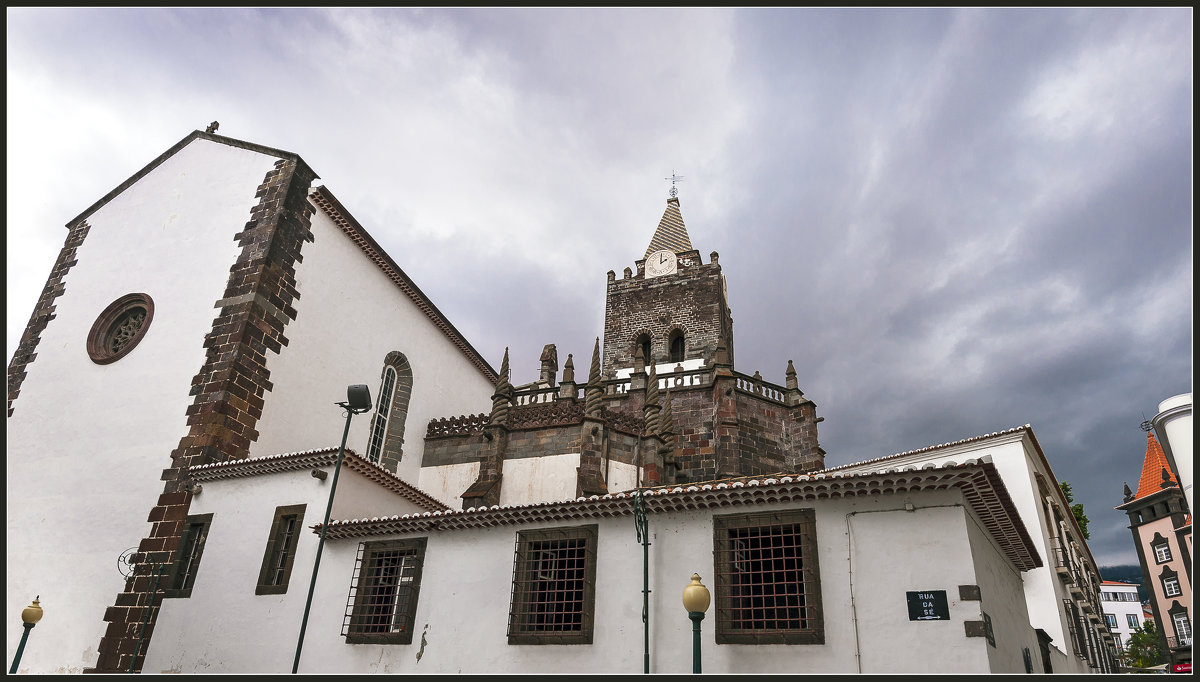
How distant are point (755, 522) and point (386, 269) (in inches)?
645

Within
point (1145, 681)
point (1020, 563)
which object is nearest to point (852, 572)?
point (1145, 681)

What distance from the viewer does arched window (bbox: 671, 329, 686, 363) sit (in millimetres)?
33156

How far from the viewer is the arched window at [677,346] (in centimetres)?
3316

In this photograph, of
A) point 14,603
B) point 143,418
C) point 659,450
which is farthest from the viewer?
point 659,450

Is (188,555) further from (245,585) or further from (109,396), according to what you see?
(109,396)

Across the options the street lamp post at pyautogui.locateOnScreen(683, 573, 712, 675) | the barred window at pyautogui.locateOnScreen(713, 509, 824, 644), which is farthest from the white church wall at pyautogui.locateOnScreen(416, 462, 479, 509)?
the street lamp post at pyautogui.locateOnScreen(683, 573, 712, 675)

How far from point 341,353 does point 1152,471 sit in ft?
161

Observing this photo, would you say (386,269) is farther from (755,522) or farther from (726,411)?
(755,522)

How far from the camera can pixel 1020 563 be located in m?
13.3

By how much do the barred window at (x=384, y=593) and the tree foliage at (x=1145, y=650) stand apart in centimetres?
4873

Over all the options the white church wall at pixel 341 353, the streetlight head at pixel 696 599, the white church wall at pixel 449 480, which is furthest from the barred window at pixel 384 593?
the white church wall at pixel 449 480

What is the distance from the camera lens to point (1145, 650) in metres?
47.6

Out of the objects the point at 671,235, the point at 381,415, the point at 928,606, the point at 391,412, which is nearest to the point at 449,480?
the point at 391,412

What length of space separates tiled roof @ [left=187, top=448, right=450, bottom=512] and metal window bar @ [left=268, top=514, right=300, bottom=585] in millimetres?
1030
